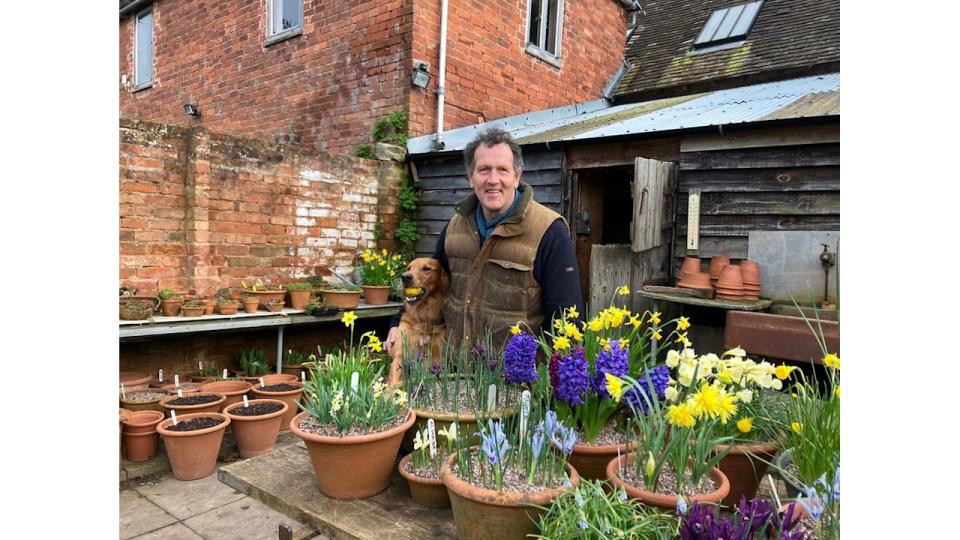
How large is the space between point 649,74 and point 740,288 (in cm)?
663

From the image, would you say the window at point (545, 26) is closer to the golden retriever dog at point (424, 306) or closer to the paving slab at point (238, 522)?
the golden retriever dog at point (424, 306)

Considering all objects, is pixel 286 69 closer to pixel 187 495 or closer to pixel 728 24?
pixel 187 495

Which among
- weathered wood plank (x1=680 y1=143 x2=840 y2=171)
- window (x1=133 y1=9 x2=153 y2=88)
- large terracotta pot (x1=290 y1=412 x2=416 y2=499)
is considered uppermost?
window (x1=133 y1=9 x2=153 y2=88)

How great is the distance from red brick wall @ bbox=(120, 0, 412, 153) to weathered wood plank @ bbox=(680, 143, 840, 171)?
375 centimetres

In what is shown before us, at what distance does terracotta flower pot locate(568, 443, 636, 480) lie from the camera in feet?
4.60

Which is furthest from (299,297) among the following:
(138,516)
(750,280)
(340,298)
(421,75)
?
(750,280)

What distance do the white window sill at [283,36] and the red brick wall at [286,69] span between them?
0.06m

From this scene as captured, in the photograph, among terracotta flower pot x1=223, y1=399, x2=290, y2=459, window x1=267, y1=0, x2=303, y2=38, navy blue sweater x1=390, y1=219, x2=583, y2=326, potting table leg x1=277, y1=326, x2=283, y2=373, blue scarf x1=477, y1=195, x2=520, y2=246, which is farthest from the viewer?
window x1=267, y1=0, x2=303, y2=38

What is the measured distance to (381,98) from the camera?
288 inches

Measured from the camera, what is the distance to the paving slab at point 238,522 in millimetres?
3203

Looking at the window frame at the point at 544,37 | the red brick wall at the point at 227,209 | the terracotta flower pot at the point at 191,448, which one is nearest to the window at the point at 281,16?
the red brick wall at the point at 227,209

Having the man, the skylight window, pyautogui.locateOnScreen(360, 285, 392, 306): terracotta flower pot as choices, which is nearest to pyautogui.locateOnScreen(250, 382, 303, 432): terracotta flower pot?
pyautogui.locateOnScreen(360, 285, 392, 306): terracotta flower pot

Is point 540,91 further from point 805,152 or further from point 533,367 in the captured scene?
point 533,367

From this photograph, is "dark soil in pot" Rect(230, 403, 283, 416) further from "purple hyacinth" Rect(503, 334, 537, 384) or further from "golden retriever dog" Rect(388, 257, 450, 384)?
"purple hyacinth" Rect(503, 334, 537, 384)
